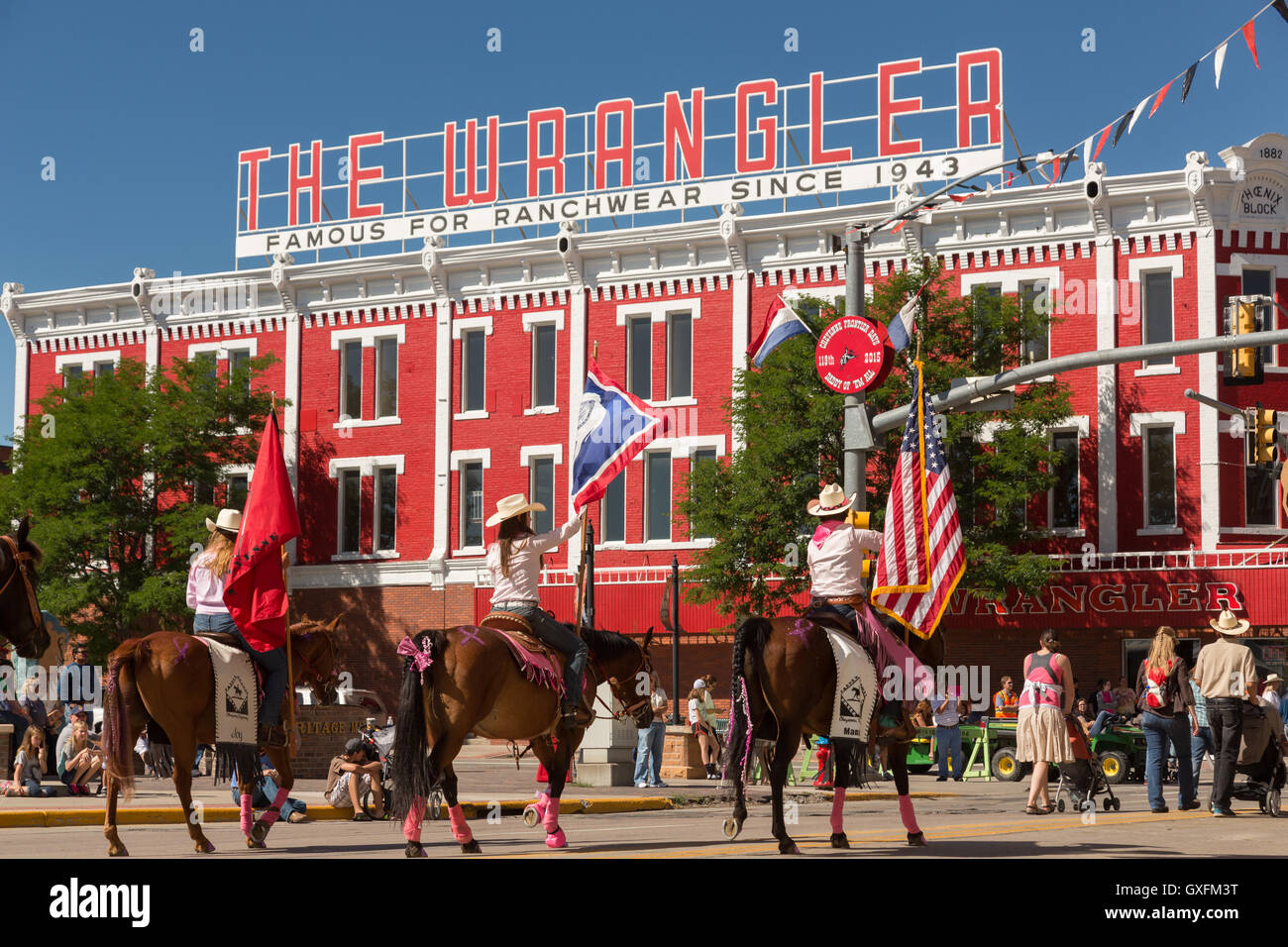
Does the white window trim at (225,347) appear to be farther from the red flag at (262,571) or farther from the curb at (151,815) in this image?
the red flag at (262,571)

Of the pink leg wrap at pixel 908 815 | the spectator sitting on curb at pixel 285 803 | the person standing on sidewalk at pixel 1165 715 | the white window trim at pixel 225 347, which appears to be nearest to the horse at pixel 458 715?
the pink leg wrap at pixel 908 815

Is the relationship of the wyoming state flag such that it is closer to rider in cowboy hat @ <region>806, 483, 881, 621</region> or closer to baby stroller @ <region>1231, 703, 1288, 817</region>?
rider in cowboy hat @ <region>806, 483, 881, 621</region>

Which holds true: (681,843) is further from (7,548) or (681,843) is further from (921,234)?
(921,234)

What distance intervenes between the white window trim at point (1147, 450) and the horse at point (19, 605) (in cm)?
3124

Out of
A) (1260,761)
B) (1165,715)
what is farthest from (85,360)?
(1260,761)

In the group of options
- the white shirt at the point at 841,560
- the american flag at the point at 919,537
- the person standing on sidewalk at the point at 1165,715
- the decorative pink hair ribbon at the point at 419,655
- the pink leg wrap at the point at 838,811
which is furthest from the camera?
the person standing on sidewalk at the point at 1165,715

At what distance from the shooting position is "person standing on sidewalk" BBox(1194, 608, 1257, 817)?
17078 mm

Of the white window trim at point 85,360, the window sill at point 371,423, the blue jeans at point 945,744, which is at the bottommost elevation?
the blue jeans at point 945,744

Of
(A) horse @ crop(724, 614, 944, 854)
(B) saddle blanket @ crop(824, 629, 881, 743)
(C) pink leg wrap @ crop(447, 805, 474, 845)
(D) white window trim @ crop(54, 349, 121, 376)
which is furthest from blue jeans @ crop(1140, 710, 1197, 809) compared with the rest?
(D) white window trim @ crop(54, 349, 121, 376)

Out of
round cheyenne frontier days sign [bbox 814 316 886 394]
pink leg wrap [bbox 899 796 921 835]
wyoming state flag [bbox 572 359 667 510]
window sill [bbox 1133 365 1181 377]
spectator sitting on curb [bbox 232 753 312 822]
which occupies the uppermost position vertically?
window sill [bbox 1133 365 1181 377]

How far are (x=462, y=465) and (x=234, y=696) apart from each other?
3241 cm

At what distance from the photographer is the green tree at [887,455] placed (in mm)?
35844

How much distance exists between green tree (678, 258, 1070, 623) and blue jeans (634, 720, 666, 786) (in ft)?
38.9
